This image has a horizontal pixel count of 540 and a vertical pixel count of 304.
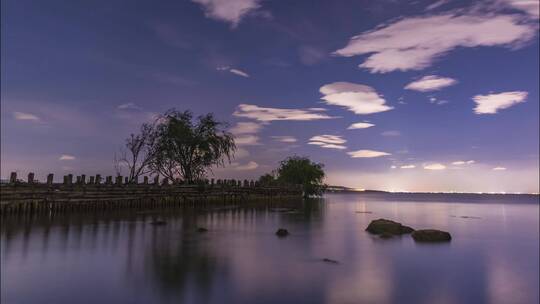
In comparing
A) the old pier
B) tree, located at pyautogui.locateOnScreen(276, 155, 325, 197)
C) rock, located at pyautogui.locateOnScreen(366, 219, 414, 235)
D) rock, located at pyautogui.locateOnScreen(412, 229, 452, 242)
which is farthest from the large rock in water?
tree, located at pyautogui.locateOnScreen(276, 155, 325, 197)

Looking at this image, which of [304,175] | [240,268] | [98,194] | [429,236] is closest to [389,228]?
[429,236]

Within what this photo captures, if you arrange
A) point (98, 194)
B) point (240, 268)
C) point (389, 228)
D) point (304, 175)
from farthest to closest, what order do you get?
point (304, 175) < point (98, 194) < point (389, 228) < point (240, 268)

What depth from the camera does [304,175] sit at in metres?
75.9

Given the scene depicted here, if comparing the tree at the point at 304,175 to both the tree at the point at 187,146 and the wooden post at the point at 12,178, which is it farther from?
the wooden post at the point at 12,178

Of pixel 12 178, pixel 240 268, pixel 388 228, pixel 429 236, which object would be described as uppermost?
pixel 12 178

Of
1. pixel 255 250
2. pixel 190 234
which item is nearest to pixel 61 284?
pixel 255 250

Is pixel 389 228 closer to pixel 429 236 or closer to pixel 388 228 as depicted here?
pixel 388 228

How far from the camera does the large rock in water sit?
71.1ft

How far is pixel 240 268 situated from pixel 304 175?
209 feet

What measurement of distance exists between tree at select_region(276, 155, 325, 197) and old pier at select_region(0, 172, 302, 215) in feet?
92.6

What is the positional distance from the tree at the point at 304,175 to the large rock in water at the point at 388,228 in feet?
172

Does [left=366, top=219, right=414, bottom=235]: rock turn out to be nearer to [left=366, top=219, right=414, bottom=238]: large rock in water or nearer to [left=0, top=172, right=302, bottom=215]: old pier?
[left=366, top=219, right=414, bottom=238]: large rock in water

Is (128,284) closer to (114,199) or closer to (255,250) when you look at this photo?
(255,250)

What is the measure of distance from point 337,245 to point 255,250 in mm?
4483
